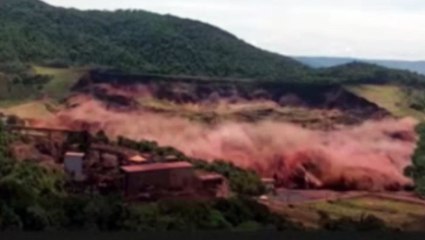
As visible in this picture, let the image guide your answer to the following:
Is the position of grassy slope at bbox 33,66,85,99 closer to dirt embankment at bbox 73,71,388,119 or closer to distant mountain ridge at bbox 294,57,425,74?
dirt embankment at bbox 73,71,388,119

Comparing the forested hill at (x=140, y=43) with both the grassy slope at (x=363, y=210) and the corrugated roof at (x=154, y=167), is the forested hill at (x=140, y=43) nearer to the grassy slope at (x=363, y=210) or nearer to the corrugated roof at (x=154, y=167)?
the corrugated roof at (x=154, y=167)

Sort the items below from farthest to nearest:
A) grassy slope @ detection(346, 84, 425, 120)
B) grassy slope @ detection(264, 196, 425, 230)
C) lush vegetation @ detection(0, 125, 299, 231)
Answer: grassy slope @ detection(346, 84, 425, 120), grassy slope @ detection(264, 196, 425, 230), lush vegetation @ detection(0, 125, 299, 231)

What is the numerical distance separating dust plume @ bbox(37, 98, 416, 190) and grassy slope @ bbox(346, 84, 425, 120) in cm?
6

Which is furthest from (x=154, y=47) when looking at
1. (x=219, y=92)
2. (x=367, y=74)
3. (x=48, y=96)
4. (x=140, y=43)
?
(x=367, y=74)

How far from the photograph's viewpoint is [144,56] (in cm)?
316

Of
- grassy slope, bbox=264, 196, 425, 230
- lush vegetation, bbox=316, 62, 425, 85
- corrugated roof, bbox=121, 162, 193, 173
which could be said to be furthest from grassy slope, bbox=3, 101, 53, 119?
lush vegetation, bbox=316, 62, 425, 85

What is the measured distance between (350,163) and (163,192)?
0.63 m

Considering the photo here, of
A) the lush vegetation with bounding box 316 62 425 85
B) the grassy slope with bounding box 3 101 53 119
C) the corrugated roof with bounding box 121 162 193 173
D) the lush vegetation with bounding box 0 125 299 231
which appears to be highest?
the lush vegetation with bounding box 316 62 425 85

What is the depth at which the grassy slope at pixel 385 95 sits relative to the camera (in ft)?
10.3

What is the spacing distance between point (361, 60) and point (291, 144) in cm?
38

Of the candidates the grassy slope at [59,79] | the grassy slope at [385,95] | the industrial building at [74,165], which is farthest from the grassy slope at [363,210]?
the grassy slope at [59,79]

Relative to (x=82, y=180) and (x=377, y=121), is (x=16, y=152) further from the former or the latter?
(x=377, y=121)

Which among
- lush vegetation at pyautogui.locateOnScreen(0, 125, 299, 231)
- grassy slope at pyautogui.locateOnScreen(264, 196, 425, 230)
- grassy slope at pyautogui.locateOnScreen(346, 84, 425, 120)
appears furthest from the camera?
grassy slope at pyautogui.locateOnScreen(346, 84, 425, 120)

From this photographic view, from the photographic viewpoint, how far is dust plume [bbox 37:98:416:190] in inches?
120
